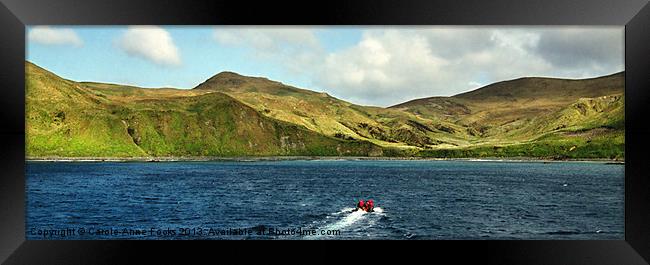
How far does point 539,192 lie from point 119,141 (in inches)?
3779

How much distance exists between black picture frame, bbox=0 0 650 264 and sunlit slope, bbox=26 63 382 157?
348 feet

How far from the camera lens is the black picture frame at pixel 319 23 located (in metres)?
10.8

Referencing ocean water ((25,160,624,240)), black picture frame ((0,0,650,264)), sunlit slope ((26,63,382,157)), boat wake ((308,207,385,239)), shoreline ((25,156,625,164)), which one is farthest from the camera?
sunlit slope ((26,63,382,157))

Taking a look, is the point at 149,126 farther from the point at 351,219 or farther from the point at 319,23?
the point at 319,23

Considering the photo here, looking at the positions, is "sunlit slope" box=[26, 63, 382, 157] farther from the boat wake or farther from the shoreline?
the boat wake

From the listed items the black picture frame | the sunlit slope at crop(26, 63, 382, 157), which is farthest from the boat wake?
the sunlit slope at crop(26, 63, 382, 157)

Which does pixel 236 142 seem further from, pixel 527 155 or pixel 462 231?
pixel 462 231

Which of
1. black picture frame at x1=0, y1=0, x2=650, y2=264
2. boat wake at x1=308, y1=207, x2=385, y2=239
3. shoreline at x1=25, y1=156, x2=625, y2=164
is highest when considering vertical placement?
black picture frame at x1=0, y1=0, x2=650, y2=264

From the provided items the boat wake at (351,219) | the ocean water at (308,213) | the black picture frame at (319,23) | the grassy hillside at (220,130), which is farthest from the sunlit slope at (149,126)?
the black picture frame at (319,23)

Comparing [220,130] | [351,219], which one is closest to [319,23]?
[351,219]

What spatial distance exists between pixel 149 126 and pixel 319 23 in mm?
132320

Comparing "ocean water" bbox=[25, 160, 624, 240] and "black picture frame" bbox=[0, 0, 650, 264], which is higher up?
"black picture frame" bbox=[0, 0, 650, 264]

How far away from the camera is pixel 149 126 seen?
136250 millimetres

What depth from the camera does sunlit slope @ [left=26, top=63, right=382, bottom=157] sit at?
4739 inches
